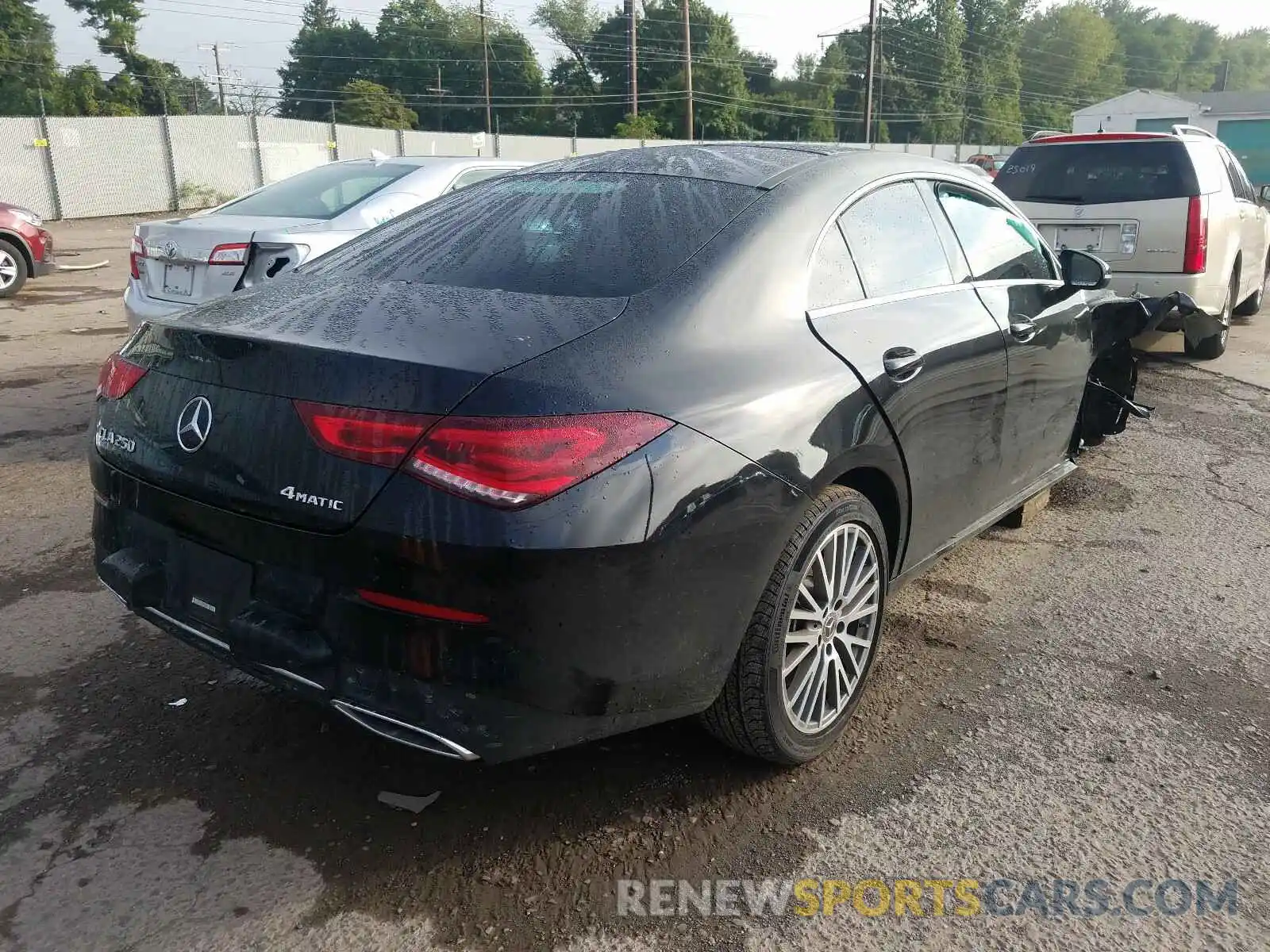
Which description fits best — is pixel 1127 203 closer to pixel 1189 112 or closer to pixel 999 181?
pixel 999 181

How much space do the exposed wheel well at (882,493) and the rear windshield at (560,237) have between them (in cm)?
76

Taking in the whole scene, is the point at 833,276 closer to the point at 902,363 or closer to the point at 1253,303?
the point at 902,363

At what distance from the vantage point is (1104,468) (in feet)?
18.5

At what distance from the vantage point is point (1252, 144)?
43.7m

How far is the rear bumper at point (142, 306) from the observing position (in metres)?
5.71

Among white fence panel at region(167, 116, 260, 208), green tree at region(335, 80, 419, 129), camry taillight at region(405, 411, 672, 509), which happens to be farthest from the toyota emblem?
green tree at region(335, 80, 419, 129)

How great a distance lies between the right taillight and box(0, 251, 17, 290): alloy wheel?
12.3 meters

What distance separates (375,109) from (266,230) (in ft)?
213

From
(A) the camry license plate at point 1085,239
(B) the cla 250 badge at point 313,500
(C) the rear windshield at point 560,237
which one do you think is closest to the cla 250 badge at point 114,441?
(B) the cla 250 badge at point 313,500

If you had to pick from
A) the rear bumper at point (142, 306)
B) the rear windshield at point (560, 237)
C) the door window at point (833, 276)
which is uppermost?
the rear windshield at point (560, 237)

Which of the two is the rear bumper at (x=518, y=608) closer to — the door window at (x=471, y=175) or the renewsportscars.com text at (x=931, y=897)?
the renewsportscars.com text at (x=931, y=897)

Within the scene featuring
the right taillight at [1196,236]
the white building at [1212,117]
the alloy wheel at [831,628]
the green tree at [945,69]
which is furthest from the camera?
the green tree at [945,69]

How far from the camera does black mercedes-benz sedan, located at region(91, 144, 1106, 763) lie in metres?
2.03

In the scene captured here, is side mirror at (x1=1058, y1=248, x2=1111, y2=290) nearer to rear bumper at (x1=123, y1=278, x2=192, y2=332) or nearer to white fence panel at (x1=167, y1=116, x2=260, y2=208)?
rear bumper at (x1=123, y1=278, x2=192, y2=332)
